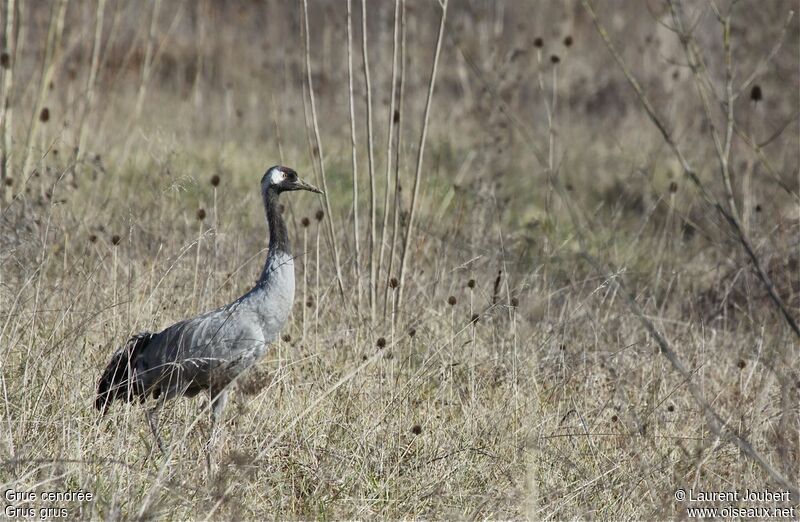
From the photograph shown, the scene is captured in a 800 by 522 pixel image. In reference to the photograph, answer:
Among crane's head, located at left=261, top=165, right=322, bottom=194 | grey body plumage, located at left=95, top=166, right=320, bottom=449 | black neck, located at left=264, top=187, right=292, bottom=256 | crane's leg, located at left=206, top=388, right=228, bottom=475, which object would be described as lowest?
crane's leg, located at left=206, top=388, right=228, bottom=475

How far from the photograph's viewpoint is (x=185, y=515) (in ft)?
10.9

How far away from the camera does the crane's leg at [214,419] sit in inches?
140

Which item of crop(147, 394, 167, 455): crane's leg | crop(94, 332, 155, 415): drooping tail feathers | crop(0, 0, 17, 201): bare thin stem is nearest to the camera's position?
crop(147, 394, 167, 455): crane's leg

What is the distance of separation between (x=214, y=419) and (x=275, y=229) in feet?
2.70

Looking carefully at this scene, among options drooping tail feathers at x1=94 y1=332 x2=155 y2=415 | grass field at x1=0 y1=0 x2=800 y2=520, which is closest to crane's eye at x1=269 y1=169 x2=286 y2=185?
grass field at x1=0 y1=0 x2=800 y2=520

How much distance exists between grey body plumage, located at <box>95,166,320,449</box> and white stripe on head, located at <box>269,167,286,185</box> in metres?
0.37

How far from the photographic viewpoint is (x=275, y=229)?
4.41 m

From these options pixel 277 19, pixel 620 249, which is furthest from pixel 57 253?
pixel 277 19

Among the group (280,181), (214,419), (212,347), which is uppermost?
(280,181)

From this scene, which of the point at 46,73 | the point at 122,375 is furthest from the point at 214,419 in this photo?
the point at 46,73

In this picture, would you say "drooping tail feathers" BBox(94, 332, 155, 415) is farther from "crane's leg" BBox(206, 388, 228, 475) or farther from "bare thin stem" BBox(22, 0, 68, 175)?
"bare thin stem" BBox(22, 0, 68, 175)

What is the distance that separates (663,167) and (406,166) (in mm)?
5322

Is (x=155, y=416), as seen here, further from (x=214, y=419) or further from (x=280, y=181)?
(x=280, y=181)

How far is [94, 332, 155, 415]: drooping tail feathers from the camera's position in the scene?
13.3ft
